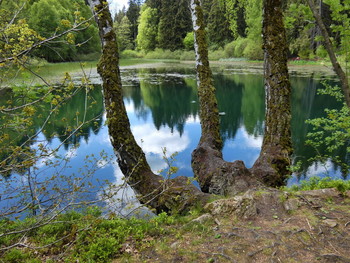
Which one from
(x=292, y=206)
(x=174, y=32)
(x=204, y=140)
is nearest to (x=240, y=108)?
(x=204, y=140)

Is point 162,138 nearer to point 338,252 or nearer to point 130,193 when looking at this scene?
point 130,193

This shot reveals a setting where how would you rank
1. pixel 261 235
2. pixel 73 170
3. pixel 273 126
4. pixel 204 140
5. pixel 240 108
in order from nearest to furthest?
pixel 261 235 < pixel 273 126 < pixel 204 140 < pixel 73 170 < pixel 240 108

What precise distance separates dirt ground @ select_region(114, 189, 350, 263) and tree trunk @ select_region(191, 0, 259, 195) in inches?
32.0

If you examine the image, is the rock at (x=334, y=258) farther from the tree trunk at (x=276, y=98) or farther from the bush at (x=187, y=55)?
the bush at (x=187, y=55)

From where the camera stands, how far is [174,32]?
51.6 m

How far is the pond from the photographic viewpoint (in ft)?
26.1

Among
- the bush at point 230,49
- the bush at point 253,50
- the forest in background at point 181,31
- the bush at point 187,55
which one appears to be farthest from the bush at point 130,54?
the bush at point 253,50

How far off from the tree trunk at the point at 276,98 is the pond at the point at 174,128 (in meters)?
2.41

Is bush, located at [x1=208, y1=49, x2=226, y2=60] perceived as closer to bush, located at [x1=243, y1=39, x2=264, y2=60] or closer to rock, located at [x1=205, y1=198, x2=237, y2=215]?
bush, located at [x1=243, y1=39, x2=264, y2=60]

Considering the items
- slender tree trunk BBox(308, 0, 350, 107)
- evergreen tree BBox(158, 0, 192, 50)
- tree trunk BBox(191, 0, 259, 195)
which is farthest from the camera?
evergreen tree BBox(158, 0, 192, 50)

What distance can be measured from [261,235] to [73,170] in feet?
22.3

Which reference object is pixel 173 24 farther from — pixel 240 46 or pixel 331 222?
pixel 331 222

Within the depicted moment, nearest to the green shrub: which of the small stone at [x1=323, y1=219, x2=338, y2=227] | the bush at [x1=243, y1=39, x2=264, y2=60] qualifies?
the small stone at [x1=323, y1=219, x2=338, y2=227]

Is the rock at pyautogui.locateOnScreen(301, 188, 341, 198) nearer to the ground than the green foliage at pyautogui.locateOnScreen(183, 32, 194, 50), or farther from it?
nearer to the ground
